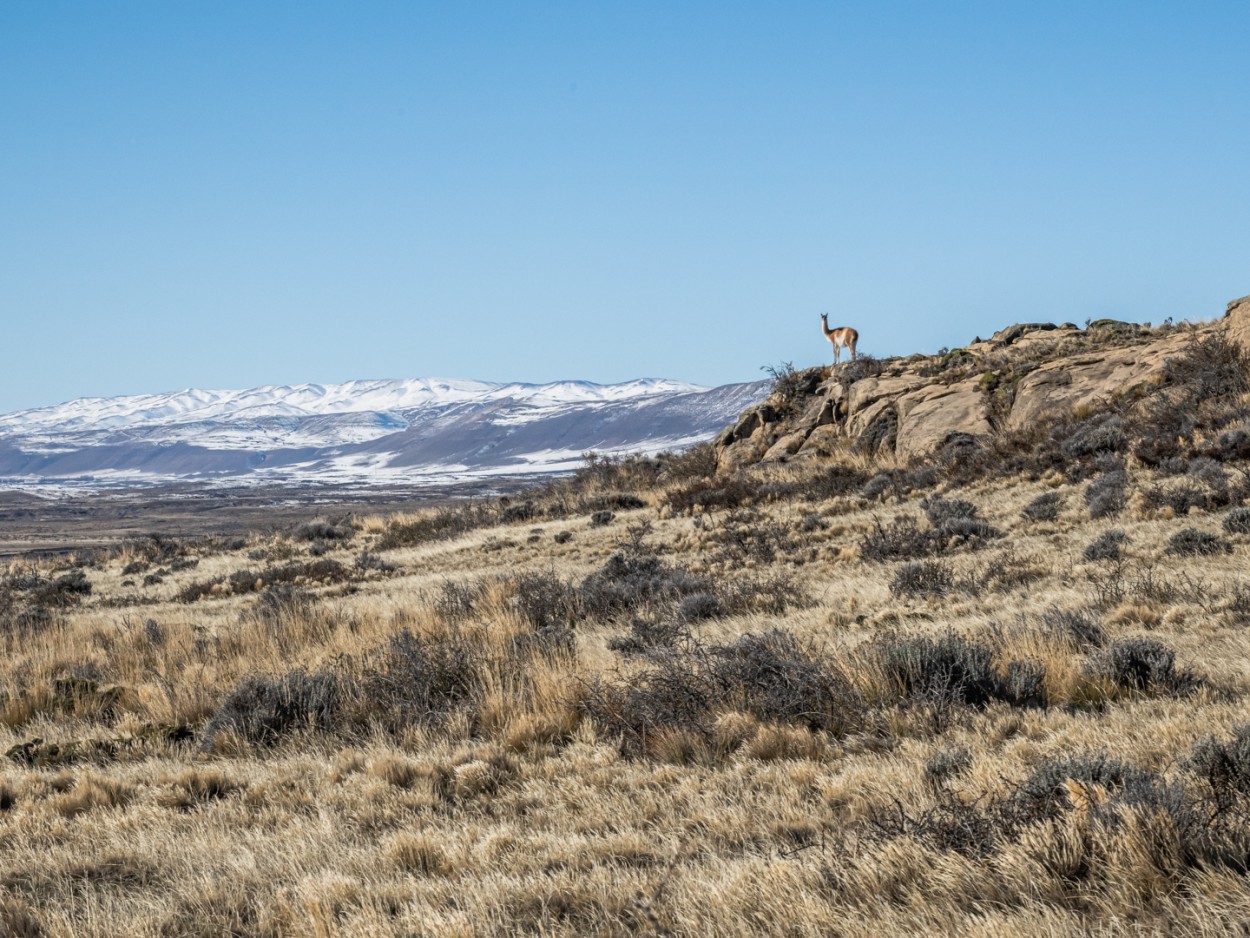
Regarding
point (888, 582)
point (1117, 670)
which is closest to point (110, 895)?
point (1117, 670)

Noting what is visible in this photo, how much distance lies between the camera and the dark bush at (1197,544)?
Answer: 33.7 feet

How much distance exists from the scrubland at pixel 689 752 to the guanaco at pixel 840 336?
18.6 m

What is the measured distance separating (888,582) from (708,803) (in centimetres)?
716

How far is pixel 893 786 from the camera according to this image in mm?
4609

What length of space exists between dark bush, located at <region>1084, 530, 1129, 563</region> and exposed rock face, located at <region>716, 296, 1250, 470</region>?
10737 mm

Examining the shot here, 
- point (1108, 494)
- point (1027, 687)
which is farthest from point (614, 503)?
point (1027, 687)

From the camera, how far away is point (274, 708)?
24.0 ft

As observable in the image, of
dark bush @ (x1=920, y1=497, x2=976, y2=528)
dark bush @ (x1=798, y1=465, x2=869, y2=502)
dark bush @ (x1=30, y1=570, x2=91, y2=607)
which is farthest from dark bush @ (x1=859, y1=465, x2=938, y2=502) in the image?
dark bush @ (x1=30, y1=570, x2=91, y2=607)

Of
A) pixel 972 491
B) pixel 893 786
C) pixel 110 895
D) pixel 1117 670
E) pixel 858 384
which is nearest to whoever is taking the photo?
pixel 110 895

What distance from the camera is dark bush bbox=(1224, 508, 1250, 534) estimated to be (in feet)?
35.6

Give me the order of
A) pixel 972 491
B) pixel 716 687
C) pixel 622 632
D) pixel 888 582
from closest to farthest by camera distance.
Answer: pixel 716 687 → pixel 622 632 → pixel 888 582 → pixel 972 491

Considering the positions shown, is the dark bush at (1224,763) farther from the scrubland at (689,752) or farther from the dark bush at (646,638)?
the dark bush at (646,638)

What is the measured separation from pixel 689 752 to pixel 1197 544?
7846 mm

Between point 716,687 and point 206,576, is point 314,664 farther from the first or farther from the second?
point 206,576
